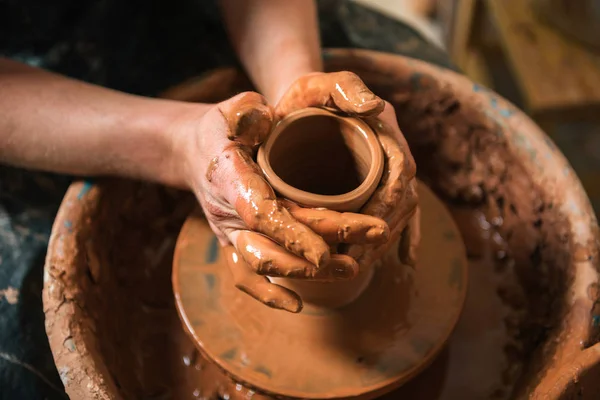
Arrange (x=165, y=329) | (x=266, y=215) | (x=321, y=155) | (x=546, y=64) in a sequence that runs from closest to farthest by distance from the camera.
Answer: (x=266, y=215)
(x=321, y=155)
(x=165, y=329)
(x=546, y=64)

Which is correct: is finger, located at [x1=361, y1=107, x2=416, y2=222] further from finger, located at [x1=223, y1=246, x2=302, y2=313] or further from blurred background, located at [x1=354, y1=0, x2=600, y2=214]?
blurred background, located at [x1=354, y1=0, x2=600, y2=214]

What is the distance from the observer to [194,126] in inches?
42.8

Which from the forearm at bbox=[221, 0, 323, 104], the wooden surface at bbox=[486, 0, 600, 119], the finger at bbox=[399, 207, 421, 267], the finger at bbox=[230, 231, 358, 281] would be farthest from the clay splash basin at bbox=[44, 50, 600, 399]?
the wooden surface at bbox=[486, 0, 600, 119]

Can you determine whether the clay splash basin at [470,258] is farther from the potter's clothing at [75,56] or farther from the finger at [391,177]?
the finger at [391,177]

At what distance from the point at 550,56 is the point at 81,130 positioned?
1718 mm

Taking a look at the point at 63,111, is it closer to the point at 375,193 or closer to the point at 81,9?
the point at 81,9

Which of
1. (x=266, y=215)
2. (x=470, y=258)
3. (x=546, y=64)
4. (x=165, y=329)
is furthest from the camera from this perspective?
(x=546, y=64)

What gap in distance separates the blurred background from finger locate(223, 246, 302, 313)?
44.2 inches

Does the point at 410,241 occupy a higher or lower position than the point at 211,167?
lower

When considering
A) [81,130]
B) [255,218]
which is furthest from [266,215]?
[81,130]

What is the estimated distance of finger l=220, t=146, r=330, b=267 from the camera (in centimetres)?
85

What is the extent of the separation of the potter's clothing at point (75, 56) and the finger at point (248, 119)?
66 centimetres

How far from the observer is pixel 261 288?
0.98 m

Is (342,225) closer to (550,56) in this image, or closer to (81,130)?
(81,130)
